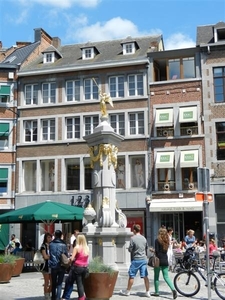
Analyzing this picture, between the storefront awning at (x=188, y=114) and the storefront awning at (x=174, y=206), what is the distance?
4.63 meters

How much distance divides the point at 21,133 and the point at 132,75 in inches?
→ 320

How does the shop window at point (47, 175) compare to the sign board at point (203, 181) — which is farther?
the shop window at point (47, 175)

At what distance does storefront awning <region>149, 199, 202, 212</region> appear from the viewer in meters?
26.1

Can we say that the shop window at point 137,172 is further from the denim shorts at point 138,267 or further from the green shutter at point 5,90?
the denim shorts at point 138,267

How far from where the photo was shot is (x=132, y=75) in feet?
96.8

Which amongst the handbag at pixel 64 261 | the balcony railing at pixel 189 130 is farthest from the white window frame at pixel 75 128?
the handbag at pixel 64 261

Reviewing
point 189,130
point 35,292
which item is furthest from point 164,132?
point 35,292

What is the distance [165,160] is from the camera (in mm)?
27328

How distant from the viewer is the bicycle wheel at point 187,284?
11062 mm

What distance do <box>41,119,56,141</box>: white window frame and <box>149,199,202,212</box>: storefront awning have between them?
26.3ft

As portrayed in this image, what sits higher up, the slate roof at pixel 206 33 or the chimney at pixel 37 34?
the chimney at pixel 37 34

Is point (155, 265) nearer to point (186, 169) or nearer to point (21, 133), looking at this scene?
point (186, 169)

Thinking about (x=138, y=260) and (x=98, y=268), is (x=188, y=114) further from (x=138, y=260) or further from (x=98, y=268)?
(x=98, y=268)

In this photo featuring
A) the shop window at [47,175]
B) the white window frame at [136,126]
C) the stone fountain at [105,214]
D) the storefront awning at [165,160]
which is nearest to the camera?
the stone fountain at [105,214]
